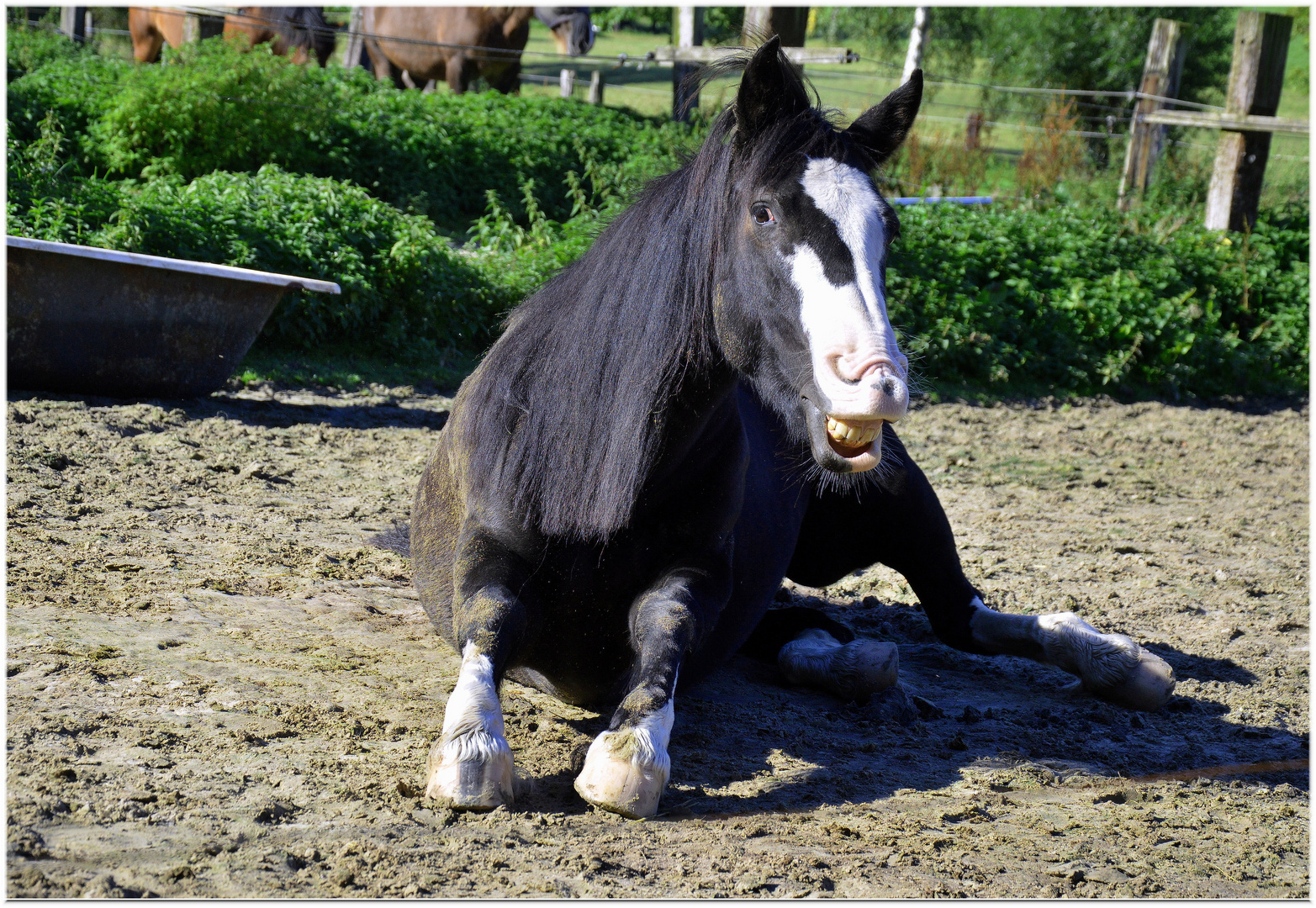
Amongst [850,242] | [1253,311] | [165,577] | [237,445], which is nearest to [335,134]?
[237,445]

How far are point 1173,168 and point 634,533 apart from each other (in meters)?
12.5

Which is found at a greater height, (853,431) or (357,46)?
(357,46)

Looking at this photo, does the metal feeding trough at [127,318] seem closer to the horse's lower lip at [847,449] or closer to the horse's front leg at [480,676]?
the horse's front leg at [480,676]

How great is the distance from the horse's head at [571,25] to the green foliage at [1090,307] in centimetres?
814

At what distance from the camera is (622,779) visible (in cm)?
246

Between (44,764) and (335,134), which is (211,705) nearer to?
(44,764)

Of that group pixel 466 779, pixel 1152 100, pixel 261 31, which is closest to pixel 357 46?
pixel 261 31

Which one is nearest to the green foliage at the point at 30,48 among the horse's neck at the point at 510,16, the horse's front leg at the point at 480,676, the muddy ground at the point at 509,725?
the horse's neck at the point at 510,16

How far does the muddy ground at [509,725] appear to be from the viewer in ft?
7.39

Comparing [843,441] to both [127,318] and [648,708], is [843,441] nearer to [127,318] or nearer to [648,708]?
[648,708]

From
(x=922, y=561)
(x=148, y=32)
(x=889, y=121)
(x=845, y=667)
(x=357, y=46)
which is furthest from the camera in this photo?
(x=357, y=46)

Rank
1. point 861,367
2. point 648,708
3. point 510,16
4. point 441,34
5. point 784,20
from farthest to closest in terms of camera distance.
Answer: point 441,34 < point 510,16 < point 784,20 < point 648,708 < point 861,367

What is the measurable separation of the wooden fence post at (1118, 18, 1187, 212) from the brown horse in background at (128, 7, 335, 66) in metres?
11.5

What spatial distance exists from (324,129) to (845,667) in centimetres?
874
